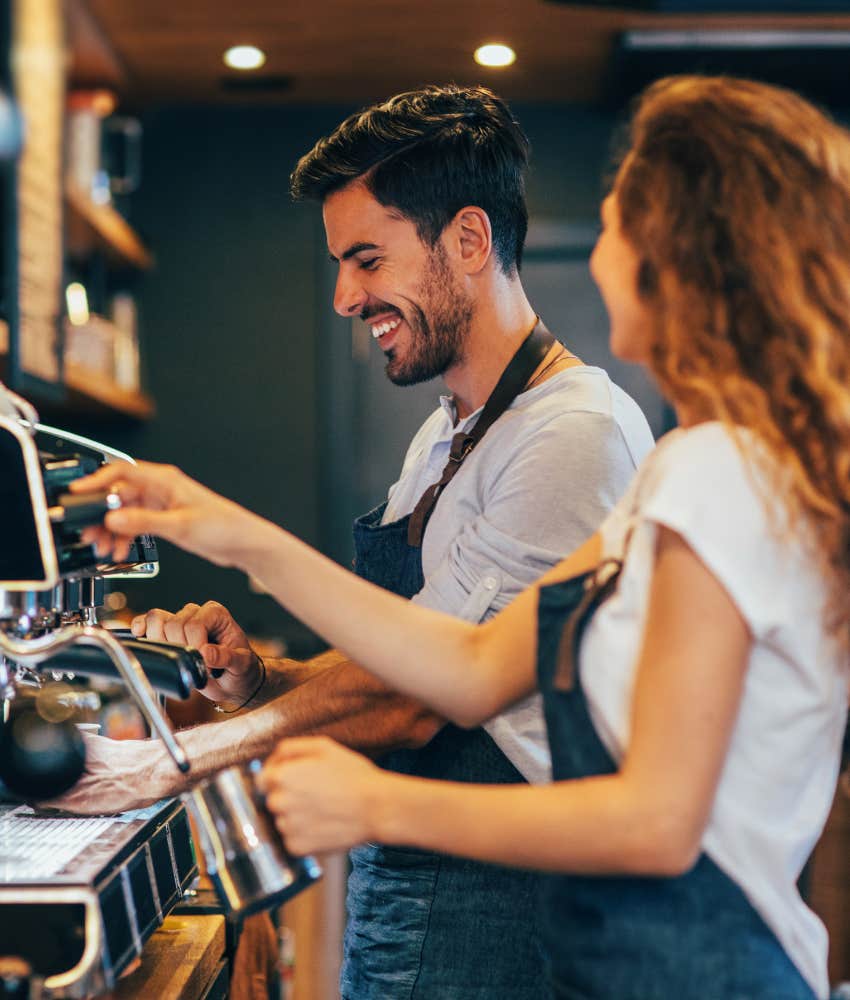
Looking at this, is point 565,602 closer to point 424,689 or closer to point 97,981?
point 424,689

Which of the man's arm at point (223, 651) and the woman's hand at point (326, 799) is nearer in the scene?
the woman's hand at point (326, 799)

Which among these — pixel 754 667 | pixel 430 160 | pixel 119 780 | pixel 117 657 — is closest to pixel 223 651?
pixel 119 780

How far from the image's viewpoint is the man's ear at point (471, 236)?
1.58 meters

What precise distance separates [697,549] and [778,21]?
2.85 m

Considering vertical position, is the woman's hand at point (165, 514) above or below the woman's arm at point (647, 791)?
above

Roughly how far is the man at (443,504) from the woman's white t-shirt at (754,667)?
1.46 feet

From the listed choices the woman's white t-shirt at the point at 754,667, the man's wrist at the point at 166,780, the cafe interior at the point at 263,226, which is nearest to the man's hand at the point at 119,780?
the man's wrist at the point at 166,780

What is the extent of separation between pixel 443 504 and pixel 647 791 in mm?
716

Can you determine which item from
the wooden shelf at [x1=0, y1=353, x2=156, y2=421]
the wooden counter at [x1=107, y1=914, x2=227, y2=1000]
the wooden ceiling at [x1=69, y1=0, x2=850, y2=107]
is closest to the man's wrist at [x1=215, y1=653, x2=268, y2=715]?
the wooden counter at [x1=107, y1=914, x2=227, y2=1000]

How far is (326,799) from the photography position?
833 mm

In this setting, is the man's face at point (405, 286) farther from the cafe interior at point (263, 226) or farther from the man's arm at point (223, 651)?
the cafe interior at point (263, 226)

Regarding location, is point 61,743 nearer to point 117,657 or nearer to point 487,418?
point 117,657

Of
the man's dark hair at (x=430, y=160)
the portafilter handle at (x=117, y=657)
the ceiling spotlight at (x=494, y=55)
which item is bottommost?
the portafilter handle at (x=117, y=657)

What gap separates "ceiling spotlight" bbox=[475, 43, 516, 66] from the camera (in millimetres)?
3461
